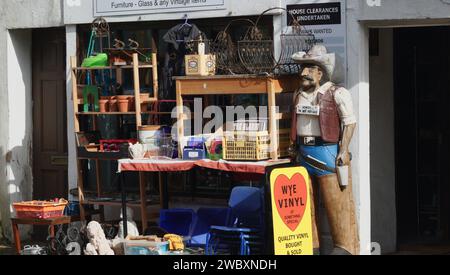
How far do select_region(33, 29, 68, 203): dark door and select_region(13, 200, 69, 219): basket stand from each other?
1.73m

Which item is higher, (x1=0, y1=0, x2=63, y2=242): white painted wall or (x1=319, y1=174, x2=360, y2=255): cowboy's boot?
(x1=0, y1=0, x2=63, y2=242): white painted wall

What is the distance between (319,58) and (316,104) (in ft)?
1.67

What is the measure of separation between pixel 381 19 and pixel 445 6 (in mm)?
729

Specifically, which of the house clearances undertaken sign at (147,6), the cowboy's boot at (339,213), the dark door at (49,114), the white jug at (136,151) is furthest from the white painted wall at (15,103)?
the cowboy's boot at (339,213)

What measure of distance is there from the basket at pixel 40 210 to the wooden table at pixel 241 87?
185cm

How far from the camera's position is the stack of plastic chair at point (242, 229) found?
11203 mm

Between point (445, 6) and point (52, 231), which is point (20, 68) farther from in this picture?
point (445, 6)

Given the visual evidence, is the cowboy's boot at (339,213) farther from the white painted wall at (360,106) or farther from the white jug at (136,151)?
the white jug at (136,151)

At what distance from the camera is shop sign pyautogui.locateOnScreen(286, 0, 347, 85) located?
11.5 m

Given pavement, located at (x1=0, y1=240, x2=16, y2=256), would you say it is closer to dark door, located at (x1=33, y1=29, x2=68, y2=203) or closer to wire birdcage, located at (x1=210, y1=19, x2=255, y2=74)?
dark door, located at (x1=33, y1=29, x2=68, y2=203)

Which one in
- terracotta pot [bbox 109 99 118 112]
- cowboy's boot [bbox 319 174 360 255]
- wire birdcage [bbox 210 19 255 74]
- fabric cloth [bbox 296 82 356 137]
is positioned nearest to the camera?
fabric cloth [bbox 296 82 356 137]

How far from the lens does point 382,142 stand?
13.0 meters

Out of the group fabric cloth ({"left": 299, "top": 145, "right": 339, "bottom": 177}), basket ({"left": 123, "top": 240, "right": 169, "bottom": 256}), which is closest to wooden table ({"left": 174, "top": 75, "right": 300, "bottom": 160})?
fabric cloth ({"left": 299, "top": 145, "right": 339, "bottom": 177})
